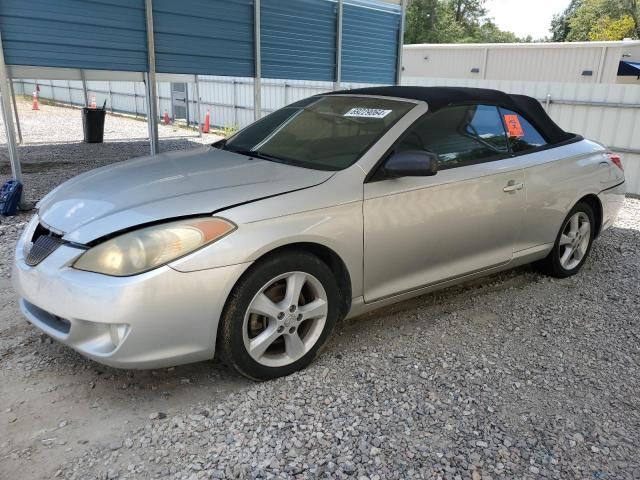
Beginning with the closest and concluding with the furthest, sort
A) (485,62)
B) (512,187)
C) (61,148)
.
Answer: (512,187)
(61,148)
(485,62)

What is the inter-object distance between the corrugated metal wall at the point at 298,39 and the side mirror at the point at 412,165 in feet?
17.0

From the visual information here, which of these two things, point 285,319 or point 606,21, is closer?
point 285,319

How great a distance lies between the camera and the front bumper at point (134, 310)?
2.44 metres

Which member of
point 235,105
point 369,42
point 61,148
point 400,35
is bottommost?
point 61,148

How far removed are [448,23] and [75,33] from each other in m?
48.7

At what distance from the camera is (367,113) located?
3.63 m

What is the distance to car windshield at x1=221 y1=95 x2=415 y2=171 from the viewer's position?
334 cm

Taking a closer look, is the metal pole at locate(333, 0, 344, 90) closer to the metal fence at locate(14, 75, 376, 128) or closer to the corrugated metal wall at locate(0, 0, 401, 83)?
the corrugated metal wall at locate(0, 0, 401, 83)

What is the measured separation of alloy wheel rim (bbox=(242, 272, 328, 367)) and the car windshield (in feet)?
2.41

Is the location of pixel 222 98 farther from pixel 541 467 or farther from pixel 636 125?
pixel 541 467

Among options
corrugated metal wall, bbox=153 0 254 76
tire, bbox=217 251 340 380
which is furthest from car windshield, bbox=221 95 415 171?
corrugated metal wall, bbox=153 0 254 76

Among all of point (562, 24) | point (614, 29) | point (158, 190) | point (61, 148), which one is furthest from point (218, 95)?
point (562, 24)

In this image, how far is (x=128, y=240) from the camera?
2.52m

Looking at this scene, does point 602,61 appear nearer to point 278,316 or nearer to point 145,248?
point 278,316
